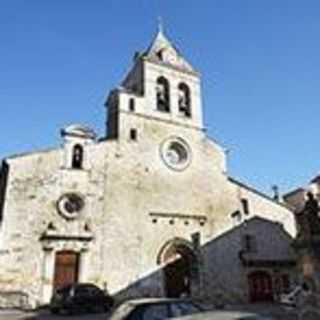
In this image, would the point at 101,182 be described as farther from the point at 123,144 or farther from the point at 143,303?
the point at 143,303

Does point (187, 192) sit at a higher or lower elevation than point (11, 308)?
higher

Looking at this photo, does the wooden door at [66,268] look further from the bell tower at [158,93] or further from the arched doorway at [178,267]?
the bell tower at [158,93]

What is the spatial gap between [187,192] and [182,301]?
17863 millimetres

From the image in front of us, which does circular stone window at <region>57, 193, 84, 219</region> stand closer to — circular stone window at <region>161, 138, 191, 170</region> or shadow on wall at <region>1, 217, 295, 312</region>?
shadow on wall at <region>1, 217, 295, 312</region>

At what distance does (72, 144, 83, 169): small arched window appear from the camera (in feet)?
84.4

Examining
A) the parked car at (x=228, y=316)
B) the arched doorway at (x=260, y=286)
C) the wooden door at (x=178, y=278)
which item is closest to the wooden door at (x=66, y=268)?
the wooden door at (x=178, y=278)

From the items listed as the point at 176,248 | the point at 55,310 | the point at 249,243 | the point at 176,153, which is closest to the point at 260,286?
the point at 249,243

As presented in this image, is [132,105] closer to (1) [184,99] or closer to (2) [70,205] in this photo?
(1) [184,99]

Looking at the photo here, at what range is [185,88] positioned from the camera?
102 feet

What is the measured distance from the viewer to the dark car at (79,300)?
67.1 feet

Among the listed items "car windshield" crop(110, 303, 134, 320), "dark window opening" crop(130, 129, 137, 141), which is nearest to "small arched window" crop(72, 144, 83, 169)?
"dark window opening" crop(130, 129, 137, 141)

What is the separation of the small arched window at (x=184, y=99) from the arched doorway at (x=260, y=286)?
427 inches

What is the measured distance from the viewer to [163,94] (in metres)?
30.2

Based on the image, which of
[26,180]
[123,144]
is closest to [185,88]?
[123,144]
